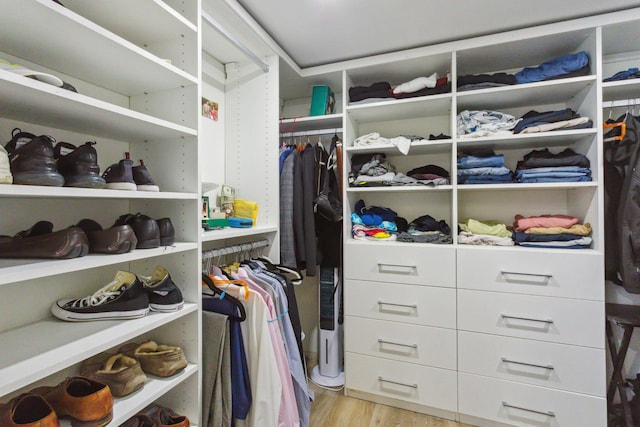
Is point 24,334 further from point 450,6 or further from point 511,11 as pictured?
A: point 511,11

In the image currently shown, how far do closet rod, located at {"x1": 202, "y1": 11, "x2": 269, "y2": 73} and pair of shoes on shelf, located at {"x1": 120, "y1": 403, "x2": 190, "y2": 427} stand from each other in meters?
1.61

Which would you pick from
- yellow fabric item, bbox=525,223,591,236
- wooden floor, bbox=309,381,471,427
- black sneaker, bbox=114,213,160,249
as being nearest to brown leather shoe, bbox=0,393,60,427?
black sneaker, bbox=114,213,160,249

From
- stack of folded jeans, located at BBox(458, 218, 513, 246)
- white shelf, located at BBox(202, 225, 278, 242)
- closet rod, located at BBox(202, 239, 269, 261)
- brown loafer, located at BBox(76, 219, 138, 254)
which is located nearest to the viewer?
brown loafer, located at BBox(76, 219, 138, 254)

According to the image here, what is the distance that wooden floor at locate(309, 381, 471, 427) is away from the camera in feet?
5.57

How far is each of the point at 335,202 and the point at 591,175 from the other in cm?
140

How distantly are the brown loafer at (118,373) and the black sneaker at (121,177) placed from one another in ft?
1.86

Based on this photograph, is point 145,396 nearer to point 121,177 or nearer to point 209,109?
point 121,177

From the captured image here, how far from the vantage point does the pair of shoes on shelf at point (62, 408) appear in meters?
0.73

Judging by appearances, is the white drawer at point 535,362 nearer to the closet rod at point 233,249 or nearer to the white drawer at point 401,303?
the white drawer at point 401,303

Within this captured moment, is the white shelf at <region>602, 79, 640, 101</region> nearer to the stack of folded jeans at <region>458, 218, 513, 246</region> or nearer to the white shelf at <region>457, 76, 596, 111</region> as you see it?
the white shelf at <region>457, 76, 596, 111</region>

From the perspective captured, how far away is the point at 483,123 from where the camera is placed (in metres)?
1.78

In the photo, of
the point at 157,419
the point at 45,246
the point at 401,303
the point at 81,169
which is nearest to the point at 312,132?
the point at 401,303

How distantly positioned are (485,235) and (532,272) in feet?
0.96

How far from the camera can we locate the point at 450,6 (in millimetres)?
1457
